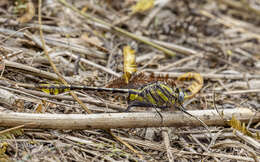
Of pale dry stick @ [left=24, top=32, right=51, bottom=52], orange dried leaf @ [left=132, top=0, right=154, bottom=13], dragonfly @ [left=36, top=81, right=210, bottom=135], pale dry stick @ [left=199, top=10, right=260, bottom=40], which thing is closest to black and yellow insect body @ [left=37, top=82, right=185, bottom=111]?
dragonfly @ [left=36, top=81, right=210, bottom=135]

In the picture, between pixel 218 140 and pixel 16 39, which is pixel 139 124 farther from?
pixel 16 39

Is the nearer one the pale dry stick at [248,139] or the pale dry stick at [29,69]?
the pale dry stick at [248,139]

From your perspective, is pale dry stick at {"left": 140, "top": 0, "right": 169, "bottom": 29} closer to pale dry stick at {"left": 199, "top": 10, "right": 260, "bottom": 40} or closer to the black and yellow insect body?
pale dry stick at {"left": 199, "top": 10, "right": 260, "bottom": 40}

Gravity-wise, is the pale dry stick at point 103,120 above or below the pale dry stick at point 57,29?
below

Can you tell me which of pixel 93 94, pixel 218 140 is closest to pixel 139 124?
pixel 93 94

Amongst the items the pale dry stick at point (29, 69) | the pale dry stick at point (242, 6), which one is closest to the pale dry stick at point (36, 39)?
the pale dry stick at point (29, 69)

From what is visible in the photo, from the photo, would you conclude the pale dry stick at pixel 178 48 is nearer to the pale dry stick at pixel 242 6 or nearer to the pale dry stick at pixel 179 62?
the pale dry stick at pixel 179 62

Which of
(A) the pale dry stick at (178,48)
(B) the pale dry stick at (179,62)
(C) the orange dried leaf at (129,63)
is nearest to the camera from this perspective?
(C) the orange dried leaf at (129,63)
